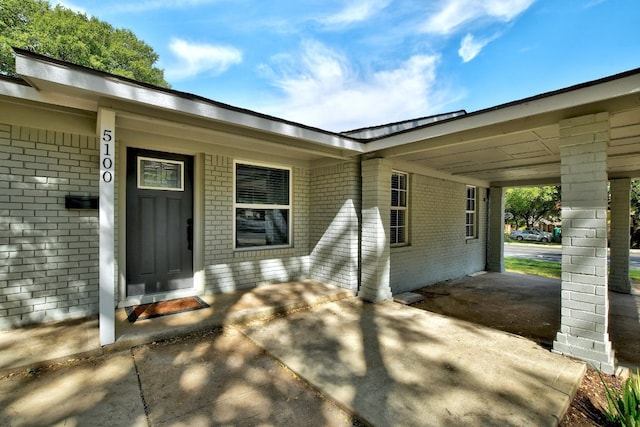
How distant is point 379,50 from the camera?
32.7ft

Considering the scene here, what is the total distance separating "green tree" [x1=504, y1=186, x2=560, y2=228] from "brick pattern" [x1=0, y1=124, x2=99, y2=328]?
28.0 meters

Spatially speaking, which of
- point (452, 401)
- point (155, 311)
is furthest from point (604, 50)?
point (155, 311)

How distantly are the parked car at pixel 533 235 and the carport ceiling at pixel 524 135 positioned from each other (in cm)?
2461

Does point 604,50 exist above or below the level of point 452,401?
above

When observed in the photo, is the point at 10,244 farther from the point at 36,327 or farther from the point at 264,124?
the point at 264,124

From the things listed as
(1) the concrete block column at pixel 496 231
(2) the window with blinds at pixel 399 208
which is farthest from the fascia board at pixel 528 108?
(1) the concrete block column at pixel 496 231

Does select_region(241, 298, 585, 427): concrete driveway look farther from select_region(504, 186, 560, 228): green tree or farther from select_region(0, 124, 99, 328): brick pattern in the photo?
select_region(504, 186, 560, 228): green tree

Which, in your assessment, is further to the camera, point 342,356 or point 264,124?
point 264,124

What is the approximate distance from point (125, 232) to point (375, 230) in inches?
147

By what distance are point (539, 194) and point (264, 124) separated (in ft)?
97.8

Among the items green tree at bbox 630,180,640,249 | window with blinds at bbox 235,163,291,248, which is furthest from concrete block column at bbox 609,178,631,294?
green tree at bbox 630,180,640,249

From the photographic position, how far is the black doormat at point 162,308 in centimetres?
355

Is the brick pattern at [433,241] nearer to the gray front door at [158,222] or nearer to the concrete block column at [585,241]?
the concrete block column at [585,241]

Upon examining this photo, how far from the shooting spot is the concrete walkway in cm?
202
